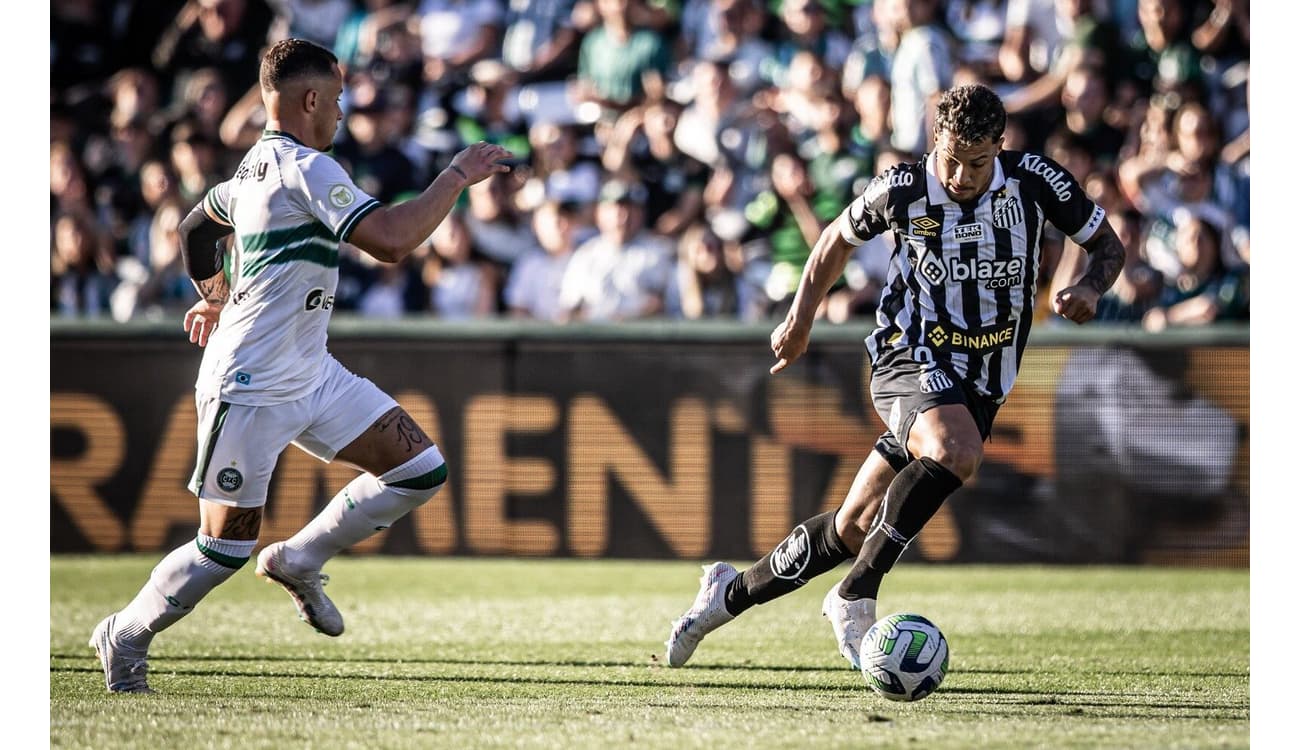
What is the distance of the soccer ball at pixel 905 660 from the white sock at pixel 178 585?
2304 millimetres

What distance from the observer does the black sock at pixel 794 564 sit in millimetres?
6332

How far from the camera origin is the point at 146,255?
508 inches

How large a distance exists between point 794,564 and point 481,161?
1959 millimetres

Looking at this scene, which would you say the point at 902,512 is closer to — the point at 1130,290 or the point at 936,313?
the point at 936,313

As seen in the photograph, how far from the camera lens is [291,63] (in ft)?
19.3

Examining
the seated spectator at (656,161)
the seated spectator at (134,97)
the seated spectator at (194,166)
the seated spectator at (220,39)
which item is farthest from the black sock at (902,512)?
the seated spectator at (220,39)

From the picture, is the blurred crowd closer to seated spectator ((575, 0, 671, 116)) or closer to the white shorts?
seated spectator ((575, 0, 671, 116))

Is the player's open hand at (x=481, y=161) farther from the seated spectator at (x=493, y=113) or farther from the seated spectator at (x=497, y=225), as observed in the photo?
the seated spectator at (x=493, y=113)

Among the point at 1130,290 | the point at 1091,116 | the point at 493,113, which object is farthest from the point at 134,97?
the point at 1130,290

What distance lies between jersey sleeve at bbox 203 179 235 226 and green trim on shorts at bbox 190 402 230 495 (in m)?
0.70

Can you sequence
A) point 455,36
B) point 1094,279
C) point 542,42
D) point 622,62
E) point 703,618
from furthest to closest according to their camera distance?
point 455,36 < point 542,42 < point 622,62 < point 703,618 < point 1094,279

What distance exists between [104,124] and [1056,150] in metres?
7.76

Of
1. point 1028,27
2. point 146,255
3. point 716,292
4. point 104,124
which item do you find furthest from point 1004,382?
point 104,124

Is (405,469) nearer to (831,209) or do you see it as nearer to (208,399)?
(208,399)
